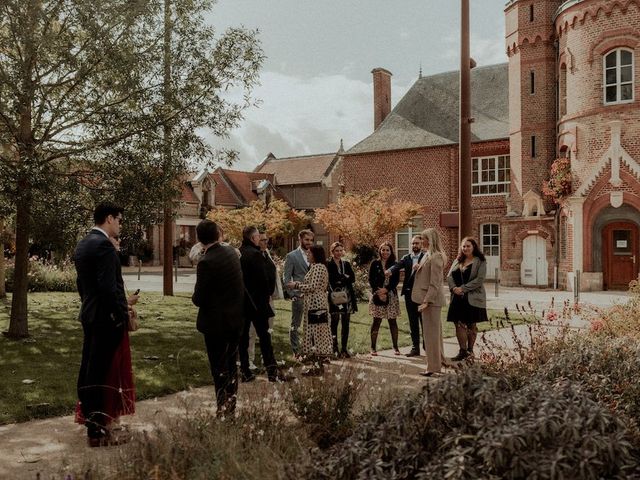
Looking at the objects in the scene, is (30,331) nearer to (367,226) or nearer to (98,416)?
(98,416)

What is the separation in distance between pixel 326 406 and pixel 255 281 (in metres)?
2.91

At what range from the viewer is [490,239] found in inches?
1182

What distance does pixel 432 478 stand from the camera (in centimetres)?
299

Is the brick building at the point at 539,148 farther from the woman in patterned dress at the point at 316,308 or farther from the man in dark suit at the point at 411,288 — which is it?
the woman in patterned dress at the point at 316,308

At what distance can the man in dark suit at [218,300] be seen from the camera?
5.74 meters

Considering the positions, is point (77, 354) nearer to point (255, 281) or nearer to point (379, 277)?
point (255, 281)

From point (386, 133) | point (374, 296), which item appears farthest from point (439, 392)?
point (386, 133)

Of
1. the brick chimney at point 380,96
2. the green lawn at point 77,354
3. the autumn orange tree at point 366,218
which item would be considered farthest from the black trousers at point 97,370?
the brick chimney at point 380,96

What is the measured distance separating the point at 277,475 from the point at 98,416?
2.54 metres

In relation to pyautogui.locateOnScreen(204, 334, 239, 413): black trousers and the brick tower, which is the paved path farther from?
the brick tower

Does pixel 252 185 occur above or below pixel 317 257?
above

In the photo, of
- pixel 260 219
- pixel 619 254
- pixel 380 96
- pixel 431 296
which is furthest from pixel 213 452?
pixel 260 219

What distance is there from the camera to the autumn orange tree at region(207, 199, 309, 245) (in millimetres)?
39875

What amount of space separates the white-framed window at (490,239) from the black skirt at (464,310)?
69.9 ft
